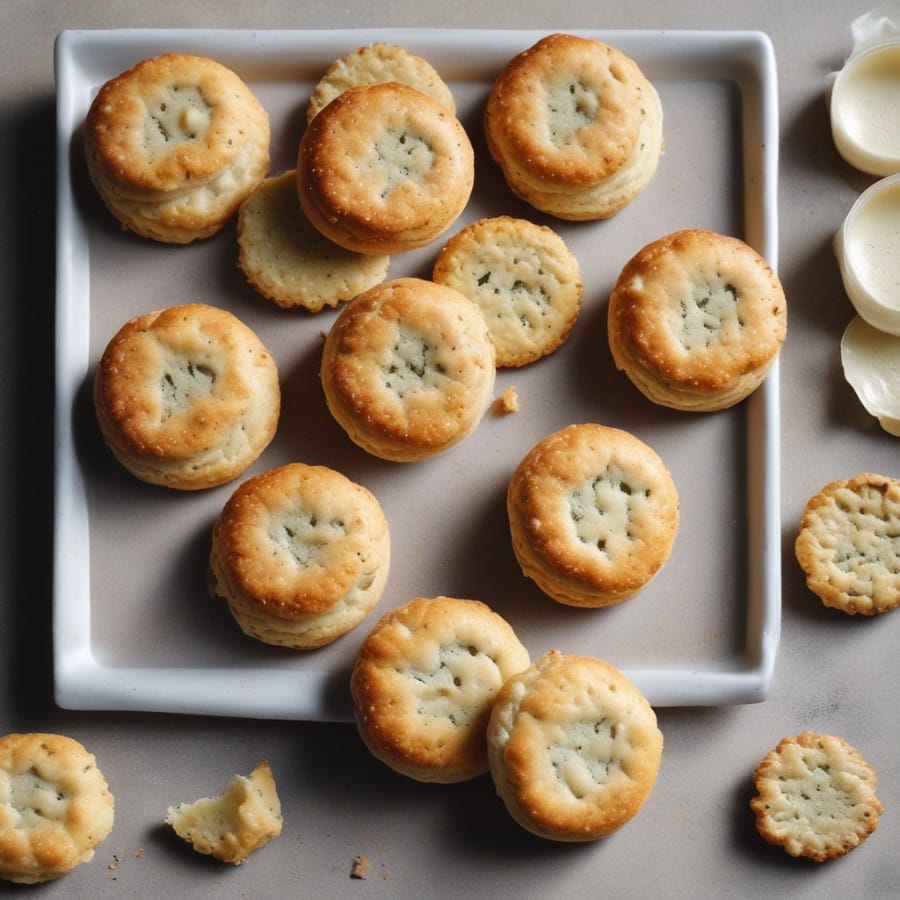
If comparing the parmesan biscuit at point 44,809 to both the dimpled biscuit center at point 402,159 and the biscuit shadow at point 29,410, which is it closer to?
the biscuit shadow at point 29,410

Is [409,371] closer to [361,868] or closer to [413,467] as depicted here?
[413,467]

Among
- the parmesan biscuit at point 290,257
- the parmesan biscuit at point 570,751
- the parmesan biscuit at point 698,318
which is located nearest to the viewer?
the parmesan biscuit at point 570,751

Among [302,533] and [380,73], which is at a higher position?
[380,73]

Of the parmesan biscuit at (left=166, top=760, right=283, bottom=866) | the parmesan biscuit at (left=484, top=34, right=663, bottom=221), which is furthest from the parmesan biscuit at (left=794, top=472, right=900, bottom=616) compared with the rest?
the parmesan biscuit at (left=166, top=760, right=283, bottom=866)

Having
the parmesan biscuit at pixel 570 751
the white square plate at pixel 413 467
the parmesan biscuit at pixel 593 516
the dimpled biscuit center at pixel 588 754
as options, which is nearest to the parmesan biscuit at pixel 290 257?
the white square plate at pixel 413 467

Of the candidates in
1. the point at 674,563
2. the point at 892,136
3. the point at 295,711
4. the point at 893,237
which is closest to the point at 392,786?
the point at 295,711

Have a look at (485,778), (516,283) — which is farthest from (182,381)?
(485,778)

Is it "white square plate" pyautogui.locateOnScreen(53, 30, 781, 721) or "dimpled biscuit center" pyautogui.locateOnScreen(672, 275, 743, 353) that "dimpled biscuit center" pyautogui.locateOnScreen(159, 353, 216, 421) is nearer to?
"white square plate" pyautogui.locateOnScreen(53, 30, 781, 721)
